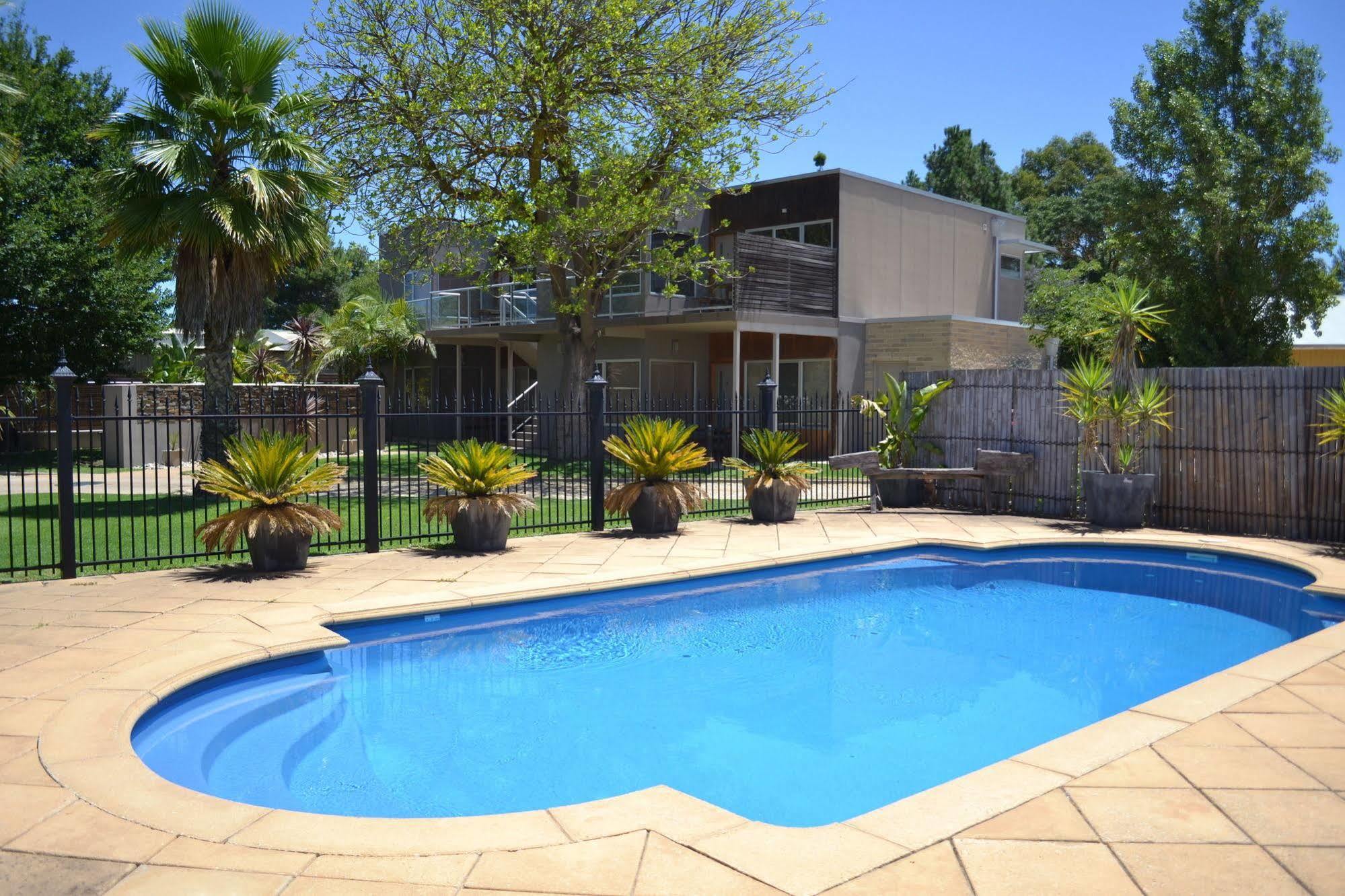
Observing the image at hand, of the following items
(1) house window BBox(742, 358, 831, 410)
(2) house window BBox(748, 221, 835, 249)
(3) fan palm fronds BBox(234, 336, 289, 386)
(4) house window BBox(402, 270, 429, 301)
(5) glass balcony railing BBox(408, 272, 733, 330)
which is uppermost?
(2) house window BBox(748, 221, 835, 249)

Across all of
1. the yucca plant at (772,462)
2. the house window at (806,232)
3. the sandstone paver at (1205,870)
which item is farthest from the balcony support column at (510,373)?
→ the sandstone paver at (1205,870)

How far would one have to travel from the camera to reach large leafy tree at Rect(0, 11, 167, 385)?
22.9 m

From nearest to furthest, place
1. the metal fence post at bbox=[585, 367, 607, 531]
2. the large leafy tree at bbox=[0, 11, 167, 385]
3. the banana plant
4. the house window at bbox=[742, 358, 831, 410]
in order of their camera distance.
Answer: the metal fence post at bbox=[585, 367, 607, 531] < the banana plant < the large leafy tree at bbox=[0, 11, 167, 385] < the house window at bbox=[742, 358, 831, 410]

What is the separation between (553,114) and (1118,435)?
11384 mm

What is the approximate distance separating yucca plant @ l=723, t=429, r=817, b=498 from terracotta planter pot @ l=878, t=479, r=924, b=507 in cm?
208

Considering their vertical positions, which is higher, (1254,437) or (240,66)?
(240,66)

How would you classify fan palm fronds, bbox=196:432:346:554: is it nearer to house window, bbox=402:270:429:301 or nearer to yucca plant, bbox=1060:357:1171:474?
yucca plant, bbox=1060:357:1171:474

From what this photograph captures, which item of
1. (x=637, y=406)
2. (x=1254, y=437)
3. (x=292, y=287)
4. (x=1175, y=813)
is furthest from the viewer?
(x=292, y=287)

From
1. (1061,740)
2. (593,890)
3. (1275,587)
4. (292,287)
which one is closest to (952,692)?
(1061,740)

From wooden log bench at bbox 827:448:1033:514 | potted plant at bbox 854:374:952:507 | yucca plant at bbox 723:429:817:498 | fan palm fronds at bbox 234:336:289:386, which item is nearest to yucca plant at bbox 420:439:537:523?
yucca plant at bbox 723:429:817:498

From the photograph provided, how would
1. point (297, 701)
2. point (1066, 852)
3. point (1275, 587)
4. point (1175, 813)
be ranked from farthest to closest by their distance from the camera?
point (1275, 587)
point (297, 701)
point (1175, 813)
point (1066, 852)

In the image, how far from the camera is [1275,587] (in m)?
9.50

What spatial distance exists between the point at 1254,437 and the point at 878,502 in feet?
15.9

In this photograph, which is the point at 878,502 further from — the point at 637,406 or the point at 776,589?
the point at 637,406
